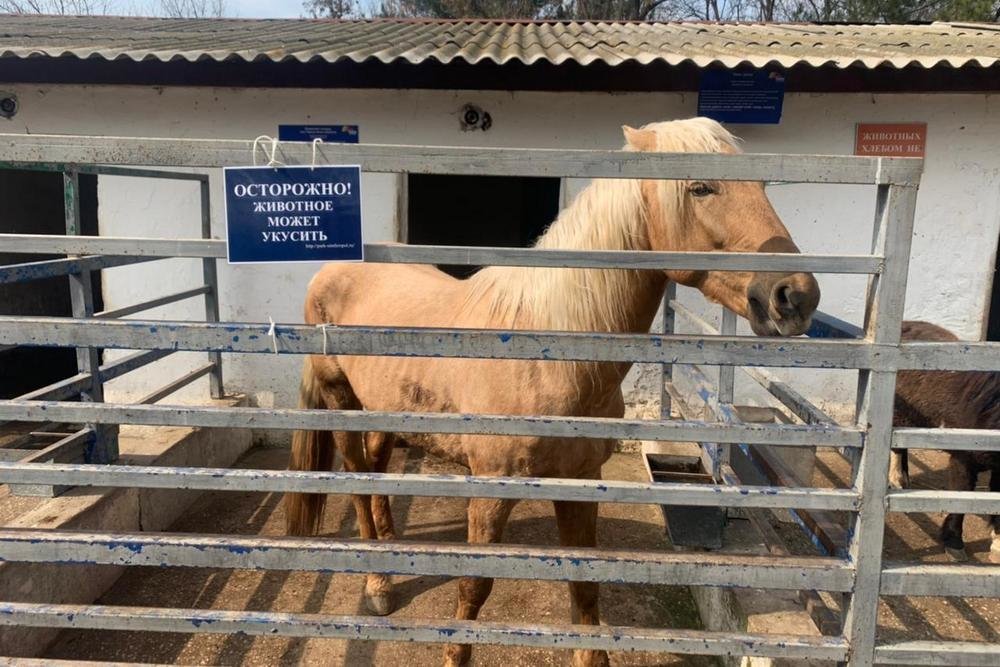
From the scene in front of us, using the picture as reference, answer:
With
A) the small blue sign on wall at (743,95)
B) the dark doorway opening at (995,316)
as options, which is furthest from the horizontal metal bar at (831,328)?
the dark doorway opening at (995,316)

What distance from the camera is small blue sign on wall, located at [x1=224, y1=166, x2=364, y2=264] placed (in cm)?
148

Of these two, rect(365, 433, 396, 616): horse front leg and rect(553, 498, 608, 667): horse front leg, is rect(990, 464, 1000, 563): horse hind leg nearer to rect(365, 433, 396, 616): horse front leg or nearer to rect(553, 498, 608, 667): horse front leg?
rect(553, 498, 608, 667): horse front leg

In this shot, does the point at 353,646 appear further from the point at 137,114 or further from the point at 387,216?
the point at 137,114

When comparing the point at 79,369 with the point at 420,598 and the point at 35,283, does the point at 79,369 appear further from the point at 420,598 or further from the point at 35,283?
the point at 35,283

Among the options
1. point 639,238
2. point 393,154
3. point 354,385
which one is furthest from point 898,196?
point 354,385

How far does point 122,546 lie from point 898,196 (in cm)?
217

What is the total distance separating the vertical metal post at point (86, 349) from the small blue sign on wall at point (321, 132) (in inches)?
68.9

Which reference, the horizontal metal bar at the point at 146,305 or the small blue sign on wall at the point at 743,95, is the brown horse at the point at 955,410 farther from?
the horizontal metal bar at the point at 146,305

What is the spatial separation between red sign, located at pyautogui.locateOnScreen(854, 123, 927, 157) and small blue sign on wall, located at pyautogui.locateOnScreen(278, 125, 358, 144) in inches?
149

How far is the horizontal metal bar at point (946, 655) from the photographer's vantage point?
1.59 m

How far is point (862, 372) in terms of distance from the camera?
1.56 meters

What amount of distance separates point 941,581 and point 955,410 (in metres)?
2.50

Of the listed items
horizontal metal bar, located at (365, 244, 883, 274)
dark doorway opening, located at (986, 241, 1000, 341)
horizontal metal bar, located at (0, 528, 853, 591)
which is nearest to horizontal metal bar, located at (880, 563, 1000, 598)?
horizontal metal bar, located at (0, 528, 853, 591)

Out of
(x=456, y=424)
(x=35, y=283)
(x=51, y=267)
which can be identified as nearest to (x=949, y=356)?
(x=456, y=424)
